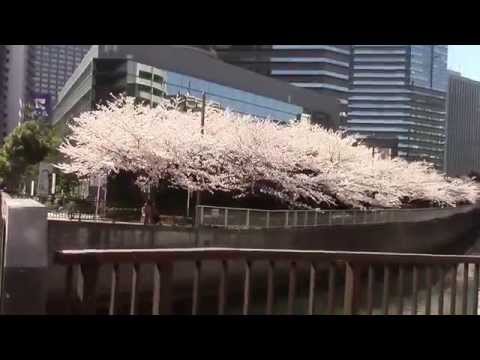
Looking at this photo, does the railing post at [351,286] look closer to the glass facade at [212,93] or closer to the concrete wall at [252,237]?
the concrete wall at [252,237]

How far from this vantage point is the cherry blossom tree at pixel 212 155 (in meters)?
25.8

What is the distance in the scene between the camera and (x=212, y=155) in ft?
88.8

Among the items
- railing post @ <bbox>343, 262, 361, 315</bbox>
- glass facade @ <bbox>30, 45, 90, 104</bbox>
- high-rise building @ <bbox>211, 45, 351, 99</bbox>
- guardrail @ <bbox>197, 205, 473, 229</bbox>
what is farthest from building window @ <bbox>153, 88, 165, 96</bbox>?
glass facade @ <bbox>30, 45, 90, 104</bbox>

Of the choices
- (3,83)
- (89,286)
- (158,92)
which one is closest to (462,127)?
(158,92)

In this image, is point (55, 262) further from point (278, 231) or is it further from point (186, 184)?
point (186, 184)

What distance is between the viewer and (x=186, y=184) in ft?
87.0

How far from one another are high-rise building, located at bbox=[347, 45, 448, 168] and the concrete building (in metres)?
15.8

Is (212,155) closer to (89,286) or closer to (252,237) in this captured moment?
(252,237)

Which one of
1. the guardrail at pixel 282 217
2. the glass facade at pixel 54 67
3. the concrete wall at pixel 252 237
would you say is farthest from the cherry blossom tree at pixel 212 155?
the glass facade at pixel 54 67

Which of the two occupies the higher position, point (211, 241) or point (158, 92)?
point (158, 92)

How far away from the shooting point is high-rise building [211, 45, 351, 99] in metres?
81.4

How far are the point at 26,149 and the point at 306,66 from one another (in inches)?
1662

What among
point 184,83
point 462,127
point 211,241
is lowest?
point 211,241
